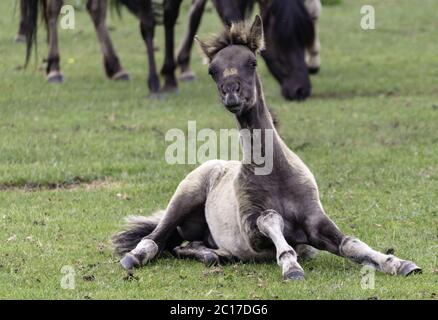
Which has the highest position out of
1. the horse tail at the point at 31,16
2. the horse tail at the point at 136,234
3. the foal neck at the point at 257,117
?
the foal neck at the point at 257,117

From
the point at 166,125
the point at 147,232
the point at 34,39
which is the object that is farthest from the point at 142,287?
the point at 34,39

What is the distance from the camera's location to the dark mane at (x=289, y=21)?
13312 millimetres

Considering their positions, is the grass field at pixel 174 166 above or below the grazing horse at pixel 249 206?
below

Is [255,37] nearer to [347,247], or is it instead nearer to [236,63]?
[236,63]

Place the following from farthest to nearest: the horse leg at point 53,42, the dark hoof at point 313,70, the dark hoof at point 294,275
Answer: the dark hoof at point 313,70, the horse leg at point 53,42, the dark hoof at point 294,275

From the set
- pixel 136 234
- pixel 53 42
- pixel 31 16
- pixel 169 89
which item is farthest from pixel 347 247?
pixel 53 42

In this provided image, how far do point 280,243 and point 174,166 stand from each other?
4.18 metres

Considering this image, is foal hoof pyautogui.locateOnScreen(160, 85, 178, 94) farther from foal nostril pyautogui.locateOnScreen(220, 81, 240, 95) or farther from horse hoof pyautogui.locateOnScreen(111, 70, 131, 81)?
foal nostril pyautogui.locateOnScreen(220, 81, 240, 95)

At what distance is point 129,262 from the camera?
682 cm

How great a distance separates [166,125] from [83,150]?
5.24 feet

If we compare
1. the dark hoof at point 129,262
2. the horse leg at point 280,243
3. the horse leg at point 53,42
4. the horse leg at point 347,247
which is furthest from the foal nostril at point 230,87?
the horse leg at point 53,42

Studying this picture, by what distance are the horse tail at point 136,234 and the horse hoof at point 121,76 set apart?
332 inches

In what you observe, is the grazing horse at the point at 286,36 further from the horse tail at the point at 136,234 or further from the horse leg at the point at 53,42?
the horse tail at the point at 136,234

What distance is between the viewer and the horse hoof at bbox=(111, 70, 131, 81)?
1594cm
